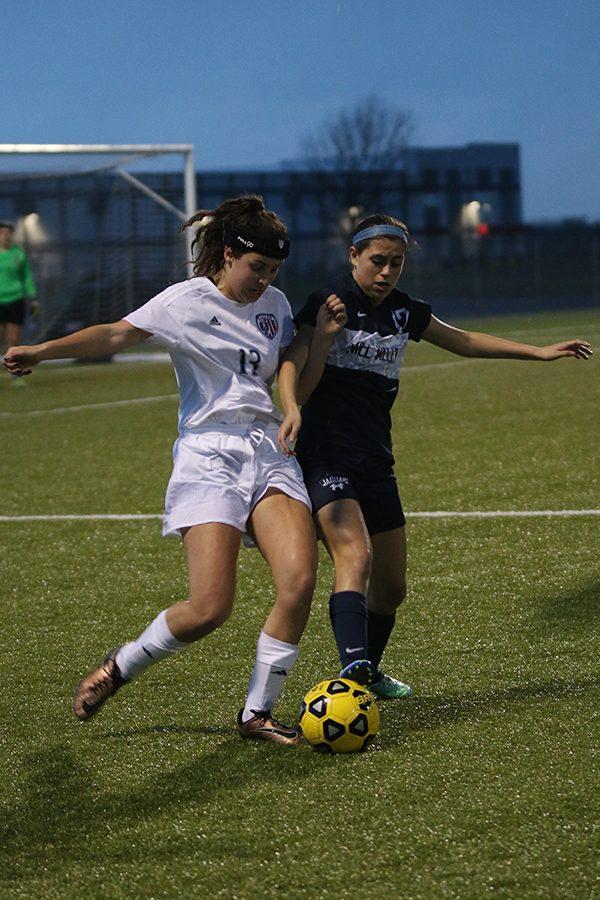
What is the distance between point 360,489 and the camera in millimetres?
4758

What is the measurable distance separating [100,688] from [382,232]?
185 centimetres

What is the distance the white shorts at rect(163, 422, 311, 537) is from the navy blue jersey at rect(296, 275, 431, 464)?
0.30m

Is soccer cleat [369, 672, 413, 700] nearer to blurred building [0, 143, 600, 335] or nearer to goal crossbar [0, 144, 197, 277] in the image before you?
blurred building [0, 143, 600, 335]

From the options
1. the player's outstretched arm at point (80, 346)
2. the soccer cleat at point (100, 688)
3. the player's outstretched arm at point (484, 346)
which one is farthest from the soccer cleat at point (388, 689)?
the player's outstretched arm at point (80, 346)

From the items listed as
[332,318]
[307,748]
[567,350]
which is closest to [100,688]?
[307,748]

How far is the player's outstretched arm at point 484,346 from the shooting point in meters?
5.09

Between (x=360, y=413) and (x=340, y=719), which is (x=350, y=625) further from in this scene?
(x=360, y=413)

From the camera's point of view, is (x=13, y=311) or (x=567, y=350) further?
(x=13, y=311)

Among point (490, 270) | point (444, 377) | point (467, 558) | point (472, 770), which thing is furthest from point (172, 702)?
point (490, 270)

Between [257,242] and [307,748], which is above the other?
[257,242]

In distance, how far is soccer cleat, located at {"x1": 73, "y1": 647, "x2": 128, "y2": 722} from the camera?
4.52 m

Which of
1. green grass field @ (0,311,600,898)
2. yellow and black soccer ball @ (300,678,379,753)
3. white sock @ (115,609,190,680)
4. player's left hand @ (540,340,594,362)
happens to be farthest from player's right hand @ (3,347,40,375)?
player's left hand @ (540,340,594,362)

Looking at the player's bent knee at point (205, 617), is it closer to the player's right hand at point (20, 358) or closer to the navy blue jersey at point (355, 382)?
the navy blue jersey at point (355, 382)

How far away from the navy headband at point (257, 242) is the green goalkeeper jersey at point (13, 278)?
14.8 m
